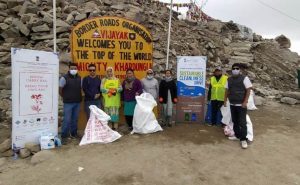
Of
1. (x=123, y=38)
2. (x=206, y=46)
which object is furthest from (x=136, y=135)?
(x=206, y=46)

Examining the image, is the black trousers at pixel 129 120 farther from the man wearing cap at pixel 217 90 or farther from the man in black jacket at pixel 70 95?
the man wearing cap at pixel 217 90

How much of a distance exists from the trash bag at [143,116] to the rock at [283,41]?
59.4ft

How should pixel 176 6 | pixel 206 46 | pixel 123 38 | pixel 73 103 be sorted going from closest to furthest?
pixel 73 103 < pixel 123 38 < pixel 206 46 < pixel 176 6

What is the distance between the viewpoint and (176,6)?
20.2 metres

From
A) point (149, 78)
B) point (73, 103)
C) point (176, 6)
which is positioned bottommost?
point (73, 103)

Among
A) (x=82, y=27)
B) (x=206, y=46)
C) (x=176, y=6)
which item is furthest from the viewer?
(x=176, y=6)

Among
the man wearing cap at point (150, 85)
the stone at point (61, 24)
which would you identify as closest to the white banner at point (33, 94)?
the man wearing cap at point (150, 85)

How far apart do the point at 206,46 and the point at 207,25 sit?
11.9ft

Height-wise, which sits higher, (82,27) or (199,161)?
(82,27)

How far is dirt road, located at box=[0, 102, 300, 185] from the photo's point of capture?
5301mm

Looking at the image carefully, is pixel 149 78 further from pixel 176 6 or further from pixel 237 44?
pixel 176 6

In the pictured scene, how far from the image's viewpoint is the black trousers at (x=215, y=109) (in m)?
8.48

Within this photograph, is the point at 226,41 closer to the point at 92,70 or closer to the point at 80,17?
the point at 80,17

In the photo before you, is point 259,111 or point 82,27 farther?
point 259,111
